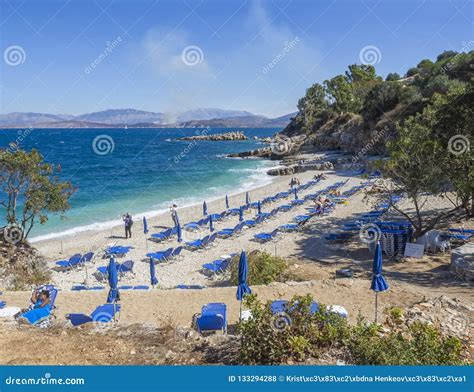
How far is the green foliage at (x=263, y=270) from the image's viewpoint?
37.0 feet

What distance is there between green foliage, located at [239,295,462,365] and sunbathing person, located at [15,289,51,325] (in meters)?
4.90

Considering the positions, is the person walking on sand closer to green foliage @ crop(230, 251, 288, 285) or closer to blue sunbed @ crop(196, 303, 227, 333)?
green foliage @ crop(230, 251, 288, 285)

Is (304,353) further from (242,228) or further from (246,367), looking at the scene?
(242,228)

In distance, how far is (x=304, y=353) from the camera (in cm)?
569

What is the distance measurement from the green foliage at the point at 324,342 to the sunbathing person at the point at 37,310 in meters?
4.90

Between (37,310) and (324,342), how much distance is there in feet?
20.2

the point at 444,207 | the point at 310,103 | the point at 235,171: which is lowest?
the point at 444,207

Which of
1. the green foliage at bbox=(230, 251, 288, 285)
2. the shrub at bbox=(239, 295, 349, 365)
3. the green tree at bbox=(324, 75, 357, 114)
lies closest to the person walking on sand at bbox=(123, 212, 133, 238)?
the green foliage at bbox=(230, 251, 288, 285)

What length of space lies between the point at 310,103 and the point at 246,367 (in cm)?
9085

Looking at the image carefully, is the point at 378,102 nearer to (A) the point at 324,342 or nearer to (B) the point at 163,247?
(B) the point at 163,247

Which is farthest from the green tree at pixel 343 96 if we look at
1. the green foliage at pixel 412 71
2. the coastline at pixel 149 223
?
the coastline at pixel 149 223

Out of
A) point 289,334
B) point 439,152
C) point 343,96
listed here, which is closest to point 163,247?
point 439,152

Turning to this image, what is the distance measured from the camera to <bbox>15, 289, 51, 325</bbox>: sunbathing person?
806 cm

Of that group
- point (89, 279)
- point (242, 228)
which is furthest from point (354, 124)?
point (89, 279)
